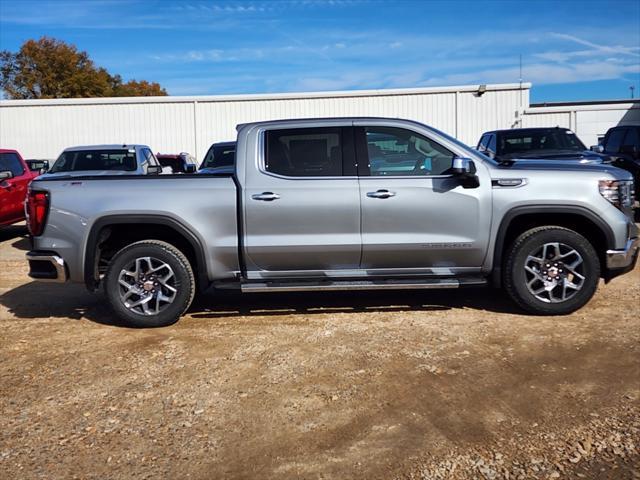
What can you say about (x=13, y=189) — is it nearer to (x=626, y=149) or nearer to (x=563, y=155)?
(x=563, y=155)

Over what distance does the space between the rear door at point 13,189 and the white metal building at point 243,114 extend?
12.4m

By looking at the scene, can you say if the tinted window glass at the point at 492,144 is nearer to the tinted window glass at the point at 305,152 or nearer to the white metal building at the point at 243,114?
the tinted window glass at the point at 305,152

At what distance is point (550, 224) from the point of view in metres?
5.96

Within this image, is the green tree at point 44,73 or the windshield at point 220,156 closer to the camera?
the windshield at point 220,156

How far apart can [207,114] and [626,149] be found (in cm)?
1620

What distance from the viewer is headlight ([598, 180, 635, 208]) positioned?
18.8 feet

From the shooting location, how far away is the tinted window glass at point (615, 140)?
13508 millimetres

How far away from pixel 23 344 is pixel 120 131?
822 inches

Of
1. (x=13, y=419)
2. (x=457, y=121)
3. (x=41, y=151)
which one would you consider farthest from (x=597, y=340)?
(x=41, y=151)

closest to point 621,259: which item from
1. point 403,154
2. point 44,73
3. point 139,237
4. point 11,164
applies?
point 403,154

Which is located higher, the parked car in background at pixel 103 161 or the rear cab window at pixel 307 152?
the parked car in background at pixel 103 161

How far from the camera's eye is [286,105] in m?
24.0

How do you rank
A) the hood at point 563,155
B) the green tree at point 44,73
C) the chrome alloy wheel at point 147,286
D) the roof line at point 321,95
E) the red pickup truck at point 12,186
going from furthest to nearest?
the green tree at point 44,73
the roof line at point 321,95
the red pickup truck at point 12,186
the hood at point 563,155
the chrome alloy wheel at point 147,286

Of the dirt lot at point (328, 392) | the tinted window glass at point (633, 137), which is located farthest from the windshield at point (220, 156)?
the tinted window glass at point (633, 137)
